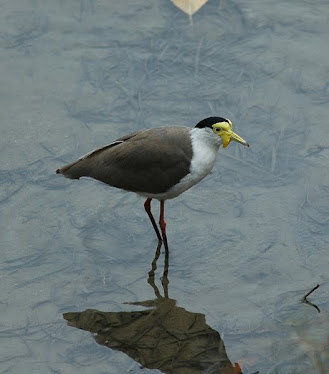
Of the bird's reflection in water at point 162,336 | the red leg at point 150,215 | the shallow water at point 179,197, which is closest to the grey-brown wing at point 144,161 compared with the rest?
the red leg at point 150,215

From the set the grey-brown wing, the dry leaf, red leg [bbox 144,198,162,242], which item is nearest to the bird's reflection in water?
red leg [bbox 144,198,162,242]

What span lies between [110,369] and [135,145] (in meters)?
1.91

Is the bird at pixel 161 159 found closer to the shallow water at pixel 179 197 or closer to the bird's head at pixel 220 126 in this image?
the bird's head at pixel 220 126

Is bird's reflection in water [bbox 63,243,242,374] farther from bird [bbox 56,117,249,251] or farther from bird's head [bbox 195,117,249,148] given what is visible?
bird's head [bbox 195,117,249,148]

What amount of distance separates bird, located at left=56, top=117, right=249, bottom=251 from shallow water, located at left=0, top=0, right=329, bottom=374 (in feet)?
1.89

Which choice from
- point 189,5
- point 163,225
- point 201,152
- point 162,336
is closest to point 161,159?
point 201,152

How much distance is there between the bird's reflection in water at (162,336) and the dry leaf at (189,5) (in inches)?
182

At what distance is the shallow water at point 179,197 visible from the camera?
22.2ft

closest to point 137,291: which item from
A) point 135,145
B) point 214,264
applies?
point 214,264

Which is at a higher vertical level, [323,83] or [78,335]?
[323,83]

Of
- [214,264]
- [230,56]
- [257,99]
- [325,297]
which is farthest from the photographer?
[230,56]

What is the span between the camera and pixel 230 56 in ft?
33.1

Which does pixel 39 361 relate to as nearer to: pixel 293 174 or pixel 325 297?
pixel 325 297

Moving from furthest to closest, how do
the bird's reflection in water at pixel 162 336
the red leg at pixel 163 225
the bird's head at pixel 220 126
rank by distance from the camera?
the red leg at pixel 163 225, the bird's head at pixel 220 126, the bird's reflection in water at pixel 162 336
